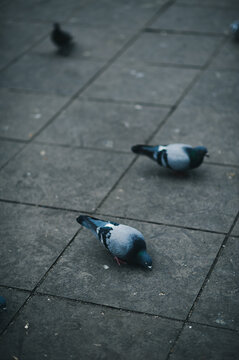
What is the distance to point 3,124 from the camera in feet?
24.4

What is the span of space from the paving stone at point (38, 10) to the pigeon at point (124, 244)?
7278 mm

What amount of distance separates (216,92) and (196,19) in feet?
10.2

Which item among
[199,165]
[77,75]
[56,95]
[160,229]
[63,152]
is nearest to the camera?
[160,229]

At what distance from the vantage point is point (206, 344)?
394 cm

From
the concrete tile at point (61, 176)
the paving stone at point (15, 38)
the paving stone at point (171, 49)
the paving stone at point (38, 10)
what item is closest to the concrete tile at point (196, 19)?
the paving stone at point (171, 49)

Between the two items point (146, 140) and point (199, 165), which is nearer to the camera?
point (199, 165)

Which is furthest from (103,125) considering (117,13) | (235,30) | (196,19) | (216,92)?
(117,13)

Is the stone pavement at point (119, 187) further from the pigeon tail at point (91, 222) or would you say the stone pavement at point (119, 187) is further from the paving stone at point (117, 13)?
the pigeon tail at point (91, 222)

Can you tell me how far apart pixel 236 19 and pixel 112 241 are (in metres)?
6.99

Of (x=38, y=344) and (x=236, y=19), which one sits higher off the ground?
(x=38, y=344)

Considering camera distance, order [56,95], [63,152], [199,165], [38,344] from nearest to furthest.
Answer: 1. [38,344]
2. [199,165]
3. [63,152]
4. [56,95]

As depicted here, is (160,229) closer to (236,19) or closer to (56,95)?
(56,95)

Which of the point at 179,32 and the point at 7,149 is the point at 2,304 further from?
the point at 179,32

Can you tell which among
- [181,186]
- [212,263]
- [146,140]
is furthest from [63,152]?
[212,263]
